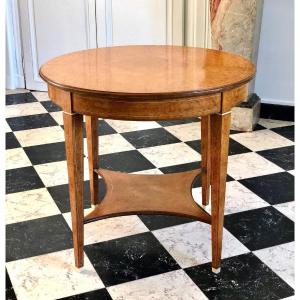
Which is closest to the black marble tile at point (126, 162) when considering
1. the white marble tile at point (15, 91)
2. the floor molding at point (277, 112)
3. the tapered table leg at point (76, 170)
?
the tapered table leg at point (76, 170)

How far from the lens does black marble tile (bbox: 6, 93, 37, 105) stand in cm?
382

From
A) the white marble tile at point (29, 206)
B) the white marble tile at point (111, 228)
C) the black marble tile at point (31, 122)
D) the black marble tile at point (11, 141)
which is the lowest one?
the white marble tile at point (111, 228)

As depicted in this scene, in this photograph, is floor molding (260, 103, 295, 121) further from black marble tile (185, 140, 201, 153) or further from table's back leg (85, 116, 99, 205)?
table's back leg (85, 116, 99, 205)

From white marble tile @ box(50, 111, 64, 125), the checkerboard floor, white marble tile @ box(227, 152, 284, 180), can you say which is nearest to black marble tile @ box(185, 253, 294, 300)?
the checkerboard floor

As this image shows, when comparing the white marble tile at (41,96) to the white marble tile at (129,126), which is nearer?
the white marble tile at (129,126)

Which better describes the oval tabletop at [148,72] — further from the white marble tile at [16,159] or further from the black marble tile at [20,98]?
the black marble tile at [20,98]

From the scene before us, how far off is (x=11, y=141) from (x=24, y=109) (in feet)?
1.98

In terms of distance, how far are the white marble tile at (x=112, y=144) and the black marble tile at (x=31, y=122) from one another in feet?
1.37

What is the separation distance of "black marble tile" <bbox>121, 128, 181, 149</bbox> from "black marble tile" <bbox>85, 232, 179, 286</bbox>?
1.01 meters

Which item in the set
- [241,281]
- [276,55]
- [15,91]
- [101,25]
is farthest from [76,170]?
[15,91]

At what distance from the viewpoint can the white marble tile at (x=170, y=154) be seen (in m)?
2.81

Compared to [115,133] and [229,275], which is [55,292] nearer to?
Result: [229,275]

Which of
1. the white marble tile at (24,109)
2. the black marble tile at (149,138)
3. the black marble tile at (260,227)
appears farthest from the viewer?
the white marble tile at (24,109)

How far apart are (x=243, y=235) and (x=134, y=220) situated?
45 cm
